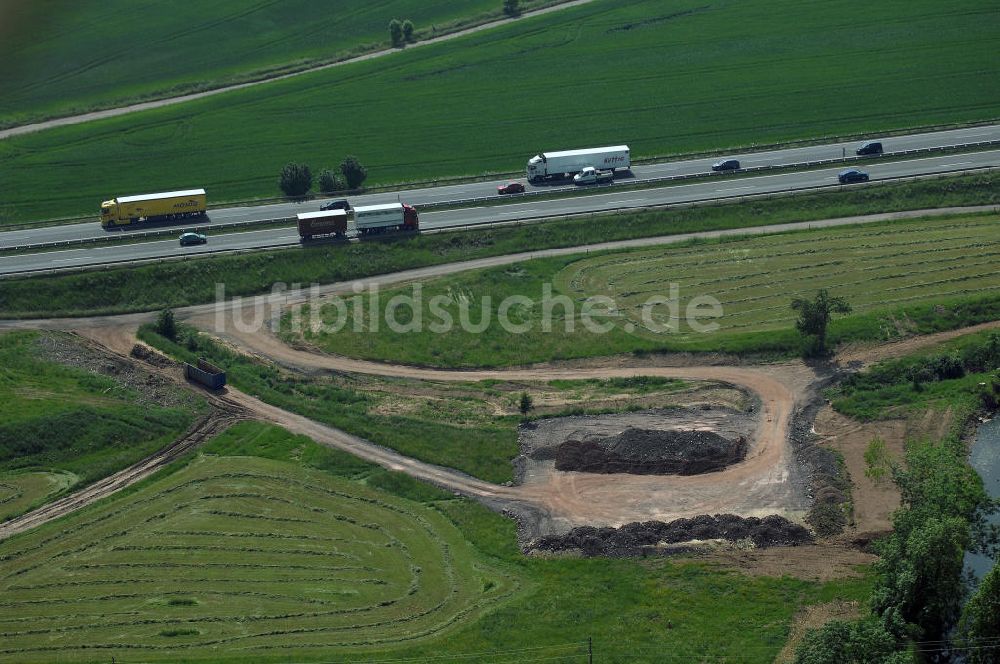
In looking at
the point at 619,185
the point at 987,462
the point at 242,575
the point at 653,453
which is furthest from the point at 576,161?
the point at 242,575

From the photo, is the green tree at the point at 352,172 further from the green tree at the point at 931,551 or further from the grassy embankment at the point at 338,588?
the green tree at the point at 931,551

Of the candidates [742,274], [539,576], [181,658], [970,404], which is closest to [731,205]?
[742,274]

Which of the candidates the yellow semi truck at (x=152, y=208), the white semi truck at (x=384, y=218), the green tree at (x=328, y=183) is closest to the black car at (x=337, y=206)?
the white semi truck at (x=384, y=218)

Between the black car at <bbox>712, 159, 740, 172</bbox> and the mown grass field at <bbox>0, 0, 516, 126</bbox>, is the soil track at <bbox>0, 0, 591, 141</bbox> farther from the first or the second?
the black car at <bbox>712, 159, 740, 172</bbox>

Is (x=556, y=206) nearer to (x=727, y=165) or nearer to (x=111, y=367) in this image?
(x=727, y=165)

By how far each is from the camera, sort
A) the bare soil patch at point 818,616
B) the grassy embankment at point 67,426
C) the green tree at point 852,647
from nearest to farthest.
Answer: the green tree at point 852,647 < the bare soil patch at point 818,616 < the grassy embankment at point 67,426

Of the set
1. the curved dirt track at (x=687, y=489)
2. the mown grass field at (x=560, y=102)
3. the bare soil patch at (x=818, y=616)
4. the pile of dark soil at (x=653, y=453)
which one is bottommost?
the bare soil patch at (x=818, y=616)

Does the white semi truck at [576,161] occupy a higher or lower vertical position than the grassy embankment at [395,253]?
higher
